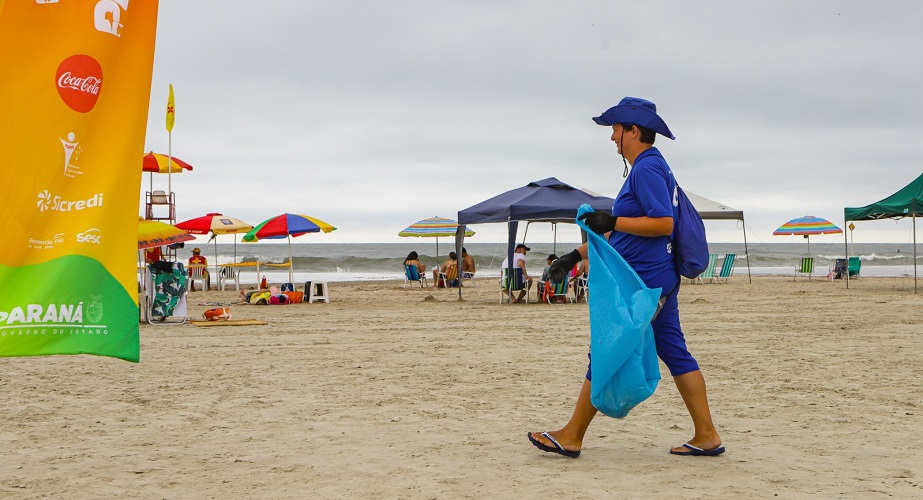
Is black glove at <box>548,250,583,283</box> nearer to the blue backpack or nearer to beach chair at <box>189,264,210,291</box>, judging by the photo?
the blue backpack

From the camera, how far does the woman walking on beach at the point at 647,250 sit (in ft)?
12.6

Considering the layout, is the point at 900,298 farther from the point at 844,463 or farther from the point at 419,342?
the point at 844,463

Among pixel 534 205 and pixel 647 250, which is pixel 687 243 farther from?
pixel 534 205

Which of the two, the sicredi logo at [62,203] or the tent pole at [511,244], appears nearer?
the sicredi logo at [62,203]

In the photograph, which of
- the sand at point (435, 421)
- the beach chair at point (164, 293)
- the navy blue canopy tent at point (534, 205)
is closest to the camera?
the sand at point (435, 421)

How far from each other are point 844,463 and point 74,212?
3.24m

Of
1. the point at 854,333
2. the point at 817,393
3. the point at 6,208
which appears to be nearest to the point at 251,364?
the point at 817,393

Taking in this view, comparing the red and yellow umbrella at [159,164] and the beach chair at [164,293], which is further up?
the red and yellow umbrella at [159,164]

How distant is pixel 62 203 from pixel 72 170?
0.11m

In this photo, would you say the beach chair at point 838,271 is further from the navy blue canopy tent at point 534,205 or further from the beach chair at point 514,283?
the beach chair at point 514,283

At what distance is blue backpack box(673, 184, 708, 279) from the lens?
393cm

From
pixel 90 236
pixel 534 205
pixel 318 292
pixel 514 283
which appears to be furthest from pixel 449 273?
pixel 90 236

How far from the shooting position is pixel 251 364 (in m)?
7.28

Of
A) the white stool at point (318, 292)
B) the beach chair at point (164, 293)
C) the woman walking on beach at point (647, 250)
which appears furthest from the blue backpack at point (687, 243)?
the white stool at point (318, 292)
